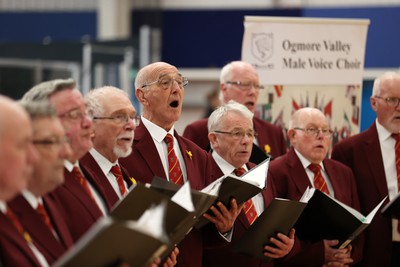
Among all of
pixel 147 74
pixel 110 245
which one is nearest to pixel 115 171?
pixel 147 74

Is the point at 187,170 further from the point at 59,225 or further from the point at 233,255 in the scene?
the point at 59,225

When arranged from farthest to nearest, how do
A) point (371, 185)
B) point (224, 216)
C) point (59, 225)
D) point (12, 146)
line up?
point (371, 185) → point (224, 216) → point (59, 225) → point (12, 146)

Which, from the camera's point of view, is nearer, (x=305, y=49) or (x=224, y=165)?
(x=224, y=165)

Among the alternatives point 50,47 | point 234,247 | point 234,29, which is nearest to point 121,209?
point 234,247

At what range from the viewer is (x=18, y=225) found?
10.0ft

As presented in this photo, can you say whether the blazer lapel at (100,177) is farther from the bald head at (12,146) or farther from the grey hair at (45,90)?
the bald head at (12,146)

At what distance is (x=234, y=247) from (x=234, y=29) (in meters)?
9.34

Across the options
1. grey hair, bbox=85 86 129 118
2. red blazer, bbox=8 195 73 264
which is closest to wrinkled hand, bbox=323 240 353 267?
grey hair, bbox=85 86 129 118

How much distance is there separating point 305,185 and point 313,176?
0.49 feet

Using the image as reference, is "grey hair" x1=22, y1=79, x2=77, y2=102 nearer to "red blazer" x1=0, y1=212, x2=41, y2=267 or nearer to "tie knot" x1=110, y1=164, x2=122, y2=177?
"tie knot" x1=110, y1=164, x2=122, y2=177

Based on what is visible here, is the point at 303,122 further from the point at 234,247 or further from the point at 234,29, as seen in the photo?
the point at 234,29

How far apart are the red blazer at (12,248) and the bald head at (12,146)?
144 mm

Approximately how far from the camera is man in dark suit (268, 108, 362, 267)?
17.6ft

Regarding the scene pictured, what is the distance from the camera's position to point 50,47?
11.0m
